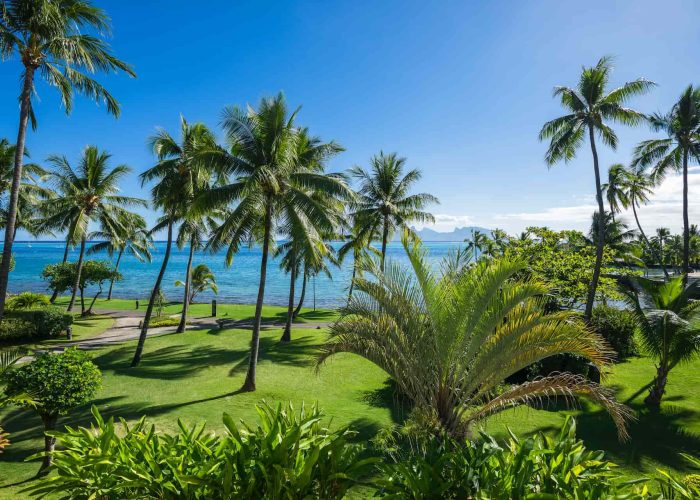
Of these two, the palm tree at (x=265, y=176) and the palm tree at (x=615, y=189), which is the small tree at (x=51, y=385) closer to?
the palm tree at (x=265, y=176)

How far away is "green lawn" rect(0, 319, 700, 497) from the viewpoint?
873 cm

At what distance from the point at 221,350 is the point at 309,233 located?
934 centimetres

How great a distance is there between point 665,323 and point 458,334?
27.6ft

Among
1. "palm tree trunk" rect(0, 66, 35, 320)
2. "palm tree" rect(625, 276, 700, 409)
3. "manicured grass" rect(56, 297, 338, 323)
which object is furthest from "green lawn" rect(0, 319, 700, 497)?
"manicured grass" rect(56, 297, 338, 323)

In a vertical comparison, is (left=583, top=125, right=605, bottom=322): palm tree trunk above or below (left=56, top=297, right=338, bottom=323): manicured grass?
above

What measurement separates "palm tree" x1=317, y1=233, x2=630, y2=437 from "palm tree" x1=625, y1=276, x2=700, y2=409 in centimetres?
627

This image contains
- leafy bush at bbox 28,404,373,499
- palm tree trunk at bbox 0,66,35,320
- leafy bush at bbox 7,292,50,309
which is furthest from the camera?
leafy bush at bbox 7,292,50,309

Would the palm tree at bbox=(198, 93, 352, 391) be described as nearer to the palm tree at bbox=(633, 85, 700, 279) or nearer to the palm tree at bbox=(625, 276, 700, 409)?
the palm tree at bbox=(625, 276, 700, 409)

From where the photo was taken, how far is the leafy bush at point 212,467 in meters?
3.55

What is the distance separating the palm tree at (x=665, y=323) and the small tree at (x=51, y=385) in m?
14.4

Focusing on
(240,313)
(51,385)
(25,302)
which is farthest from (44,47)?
(240,313)

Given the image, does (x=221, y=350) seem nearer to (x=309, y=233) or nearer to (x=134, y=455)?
(x=309, y=233)

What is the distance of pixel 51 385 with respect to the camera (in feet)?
22.8

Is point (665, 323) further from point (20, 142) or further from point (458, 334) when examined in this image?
point (20, 142)
